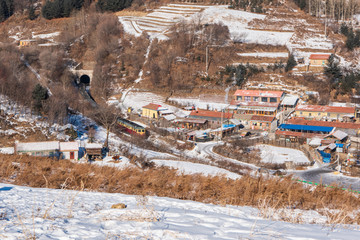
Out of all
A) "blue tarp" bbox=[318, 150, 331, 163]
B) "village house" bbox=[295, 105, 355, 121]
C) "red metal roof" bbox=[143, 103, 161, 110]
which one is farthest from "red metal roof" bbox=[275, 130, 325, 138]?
"red metal roof" bbox=[143, 103, 161, 110]

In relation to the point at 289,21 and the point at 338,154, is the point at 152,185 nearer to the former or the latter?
the point at 338,154

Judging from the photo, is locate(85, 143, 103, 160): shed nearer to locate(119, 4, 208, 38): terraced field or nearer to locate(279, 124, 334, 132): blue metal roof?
locate(279, 124, 334, 132): blue metal roof

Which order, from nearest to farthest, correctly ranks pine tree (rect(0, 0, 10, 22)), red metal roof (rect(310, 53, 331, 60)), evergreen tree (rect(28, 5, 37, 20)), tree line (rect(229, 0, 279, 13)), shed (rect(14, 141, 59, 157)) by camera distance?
shed (rect(14, 141, 59, 157)) < red metal roof (rect(310, 53, 331, 60)) < tree line (rect(229, 0, 279, 13)) < evergreen tree (rect(28, 5, 37, 20)) < pine tree (rect(0, 0, 10, 22))

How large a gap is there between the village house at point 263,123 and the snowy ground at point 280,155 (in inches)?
111

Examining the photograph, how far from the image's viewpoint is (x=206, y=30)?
3512cm

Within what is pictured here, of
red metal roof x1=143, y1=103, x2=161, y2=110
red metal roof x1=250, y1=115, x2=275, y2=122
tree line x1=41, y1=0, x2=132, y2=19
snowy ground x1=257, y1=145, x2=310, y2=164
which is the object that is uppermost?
tree line x1=41, y1=0, x2=132, y2=19

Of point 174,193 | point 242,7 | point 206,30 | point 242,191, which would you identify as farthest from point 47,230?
point 242,7

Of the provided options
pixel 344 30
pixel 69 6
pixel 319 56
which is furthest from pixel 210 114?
pixel 69 6

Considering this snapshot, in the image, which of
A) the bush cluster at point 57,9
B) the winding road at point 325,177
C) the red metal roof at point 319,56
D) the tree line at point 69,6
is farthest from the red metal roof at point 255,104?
the bush cluster at point 57,9

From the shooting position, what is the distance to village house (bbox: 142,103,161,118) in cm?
2438

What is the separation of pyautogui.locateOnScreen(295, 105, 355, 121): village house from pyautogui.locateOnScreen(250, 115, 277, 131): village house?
6.76 ft

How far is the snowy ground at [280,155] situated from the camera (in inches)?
696

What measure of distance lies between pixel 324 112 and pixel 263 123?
4.11 metres

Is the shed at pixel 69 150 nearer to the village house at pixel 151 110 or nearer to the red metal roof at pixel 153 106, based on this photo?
the village house at pixel 151 110
